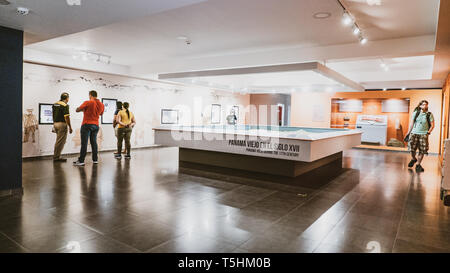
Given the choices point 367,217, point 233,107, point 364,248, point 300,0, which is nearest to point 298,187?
point 367,217

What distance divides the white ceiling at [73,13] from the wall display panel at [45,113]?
403 cm

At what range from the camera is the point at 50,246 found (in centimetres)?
249

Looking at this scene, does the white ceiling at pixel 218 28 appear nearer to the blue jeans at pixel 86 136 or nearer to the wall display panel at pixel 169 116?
the blue jeans at pixel 86 136

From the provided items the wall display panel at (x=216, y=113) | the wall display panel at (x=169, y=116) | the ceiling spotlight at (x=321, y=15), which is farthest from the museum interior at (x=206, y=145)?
the wall display panel at (x=216, y=113)

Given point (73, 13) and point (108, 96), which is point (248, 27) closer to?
point (73, 13)

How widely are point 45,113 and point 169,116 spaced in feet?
14.4

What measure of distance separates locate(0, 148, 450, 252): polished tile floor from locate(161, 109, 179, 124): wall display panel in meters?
5.45

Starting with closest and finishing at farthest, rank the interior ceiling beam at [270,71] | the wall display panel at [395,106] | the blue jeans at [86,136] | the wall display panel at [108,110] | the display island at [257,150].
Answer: the display island at [257,150]
the interior ceiling beam at [270,71]
the blue jeans at [86,136]
the wall display panel at [108,110]
the wall display panel at [395,106]

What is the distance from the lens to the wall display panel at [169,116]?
10.9 meters

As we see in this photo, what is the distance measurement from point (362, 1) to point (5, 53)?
4.88 meters

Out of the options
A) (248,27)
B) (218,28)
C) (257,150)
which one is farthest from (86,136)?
(248,27)

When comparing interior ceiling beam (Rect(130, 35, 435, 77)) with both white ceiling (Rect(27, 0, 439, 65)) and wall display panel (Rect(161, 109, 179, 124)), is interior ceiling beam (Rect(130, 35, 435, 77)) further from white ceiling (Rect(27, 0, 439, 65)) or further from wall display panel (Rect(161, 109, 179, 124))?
wall display panel (Rect(161, 109, 179, 124))

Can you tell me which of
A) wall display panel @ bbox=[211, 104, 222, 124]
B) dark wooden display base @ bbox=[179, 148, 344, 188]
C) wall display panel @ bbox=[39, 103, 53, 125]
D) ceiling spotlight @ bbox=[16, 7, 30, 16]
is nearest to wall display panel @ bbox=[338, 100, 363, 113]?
wall display panel @ bbox=[211, 104, 222, 124]

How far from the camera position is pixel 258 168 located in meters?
5.83
